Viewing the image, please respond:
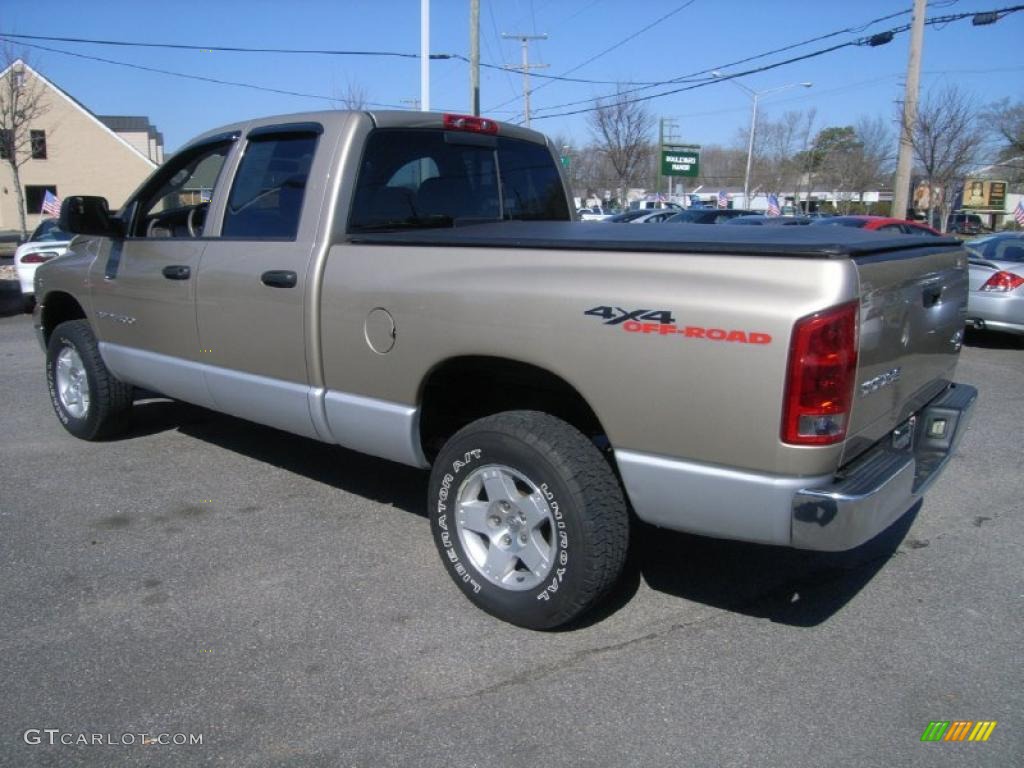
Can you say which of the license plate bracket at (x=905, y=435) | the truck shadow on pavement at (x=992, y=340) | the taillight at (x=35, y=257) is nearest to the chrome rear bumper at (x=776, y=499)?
the license plate bracket at (x=905, y=435)

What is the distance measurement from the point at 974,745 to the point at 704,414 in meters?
1.33

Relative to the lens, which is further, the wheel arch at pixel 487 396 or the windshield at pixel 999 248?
the windshield at pixel 999 248

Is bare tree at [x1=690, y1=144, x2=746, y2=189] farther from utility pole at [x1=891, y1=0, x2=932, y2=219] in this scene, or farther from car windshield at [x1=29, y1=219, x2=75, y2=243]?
car windshield at [x1=29, y1=219, x2=75, y2=243]

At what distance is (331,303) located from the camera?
3795 mm

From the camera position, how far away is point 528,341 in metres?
3.13

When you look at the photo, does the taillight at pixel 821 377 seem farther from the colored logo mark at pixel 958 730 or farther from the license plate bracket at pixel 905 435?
the colored logo mark at pixel 958 730

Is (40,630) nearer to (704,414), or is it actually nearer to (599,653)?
(599,653)

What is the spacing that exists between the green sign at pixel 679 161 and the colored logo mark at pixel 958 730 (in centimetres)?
4980

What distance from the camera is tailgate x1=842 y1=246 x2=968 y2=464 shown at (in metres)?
2.78

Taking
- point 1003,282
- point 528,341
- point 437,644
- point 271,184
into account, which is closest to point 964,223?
point 1003,282

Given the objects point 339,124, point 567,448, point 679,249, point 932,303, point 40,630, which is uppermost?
point 339,124

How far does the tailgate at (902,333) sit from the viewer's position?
9.11 ft

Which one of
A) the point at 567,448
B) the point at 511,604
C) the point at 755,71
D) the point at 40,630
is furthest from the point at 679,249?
the point at 755,71

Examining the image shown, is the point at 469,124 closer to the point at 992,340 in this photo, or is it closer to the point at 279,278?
the point at 279,278
